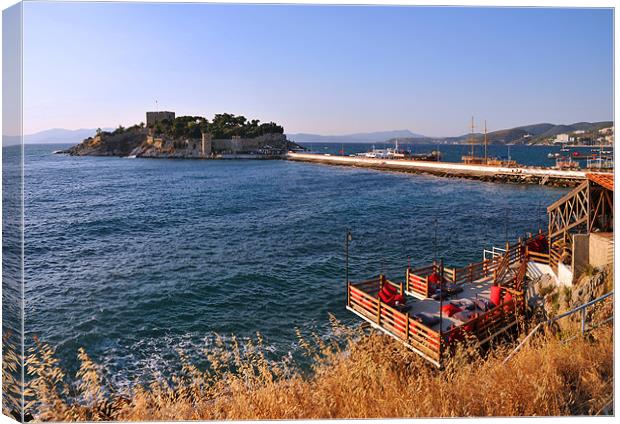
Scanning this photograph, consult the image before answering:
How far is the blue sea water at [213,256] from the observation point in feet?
36.6

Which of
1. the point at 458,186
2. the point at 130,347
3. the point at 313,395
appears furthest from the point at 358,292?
the point at 458,186

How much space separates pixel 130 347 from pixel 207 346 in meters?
1.78

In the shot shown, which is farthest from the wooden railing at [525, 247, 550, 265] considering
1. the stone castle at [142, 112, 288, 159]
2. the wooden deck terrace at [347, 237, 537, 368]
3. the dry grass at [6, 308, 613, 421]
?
the stone castle at [142, 112, 288, 159]

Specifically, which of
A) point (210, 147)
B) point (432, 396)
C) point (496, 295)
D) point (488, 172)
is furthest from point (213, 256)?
point (210, 147)

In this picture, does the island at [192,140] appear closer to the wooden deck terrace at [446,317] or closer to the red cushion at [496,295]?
the wooden deck terrace at [446,317]

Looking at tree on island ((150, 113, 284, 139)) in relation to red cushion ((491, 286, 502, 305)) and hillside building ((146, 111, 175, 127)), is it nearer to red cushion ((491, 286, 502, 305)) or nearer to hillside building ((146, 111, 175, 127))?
hillside building ((146, 111, 175, 127))

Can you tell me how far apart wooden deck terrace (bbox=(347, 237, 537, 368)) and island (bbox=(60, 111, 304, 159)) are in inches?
3246

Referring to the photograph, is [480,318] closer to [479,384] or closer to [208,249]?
[479,384]

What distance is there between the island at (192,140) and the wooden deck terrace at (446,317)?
8245cm

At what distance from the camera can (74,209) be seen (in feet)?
93.1

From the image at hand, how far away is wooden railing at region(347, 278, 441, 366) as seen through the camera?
8.07 metres

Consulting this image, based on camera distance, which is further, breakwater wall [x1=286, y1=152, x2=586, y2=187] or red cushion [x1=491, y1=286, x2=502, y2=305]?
breakwater wall [x1=286, y1=152, x2=586, y2=187]

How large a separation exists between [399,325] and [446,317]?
4.36 feet

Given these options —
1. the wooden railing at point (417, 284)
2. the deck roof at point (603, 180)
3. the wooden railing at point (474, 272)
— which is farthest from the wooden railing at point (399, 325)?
the deck roof at point (603, 180)
